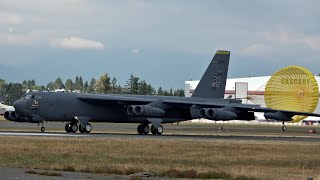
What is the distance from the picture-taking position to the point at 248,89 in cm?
14038

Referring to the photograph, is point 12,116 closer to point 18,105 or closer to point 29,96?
point 18,105

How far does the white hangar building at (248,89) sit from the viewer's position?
129 metres

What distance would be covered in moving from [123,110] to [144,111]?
2.77m

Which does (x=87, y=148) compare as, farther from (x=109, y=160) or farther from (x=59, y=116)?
(x=59, y=116)

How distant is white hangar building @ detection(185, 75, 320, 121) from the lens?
129m

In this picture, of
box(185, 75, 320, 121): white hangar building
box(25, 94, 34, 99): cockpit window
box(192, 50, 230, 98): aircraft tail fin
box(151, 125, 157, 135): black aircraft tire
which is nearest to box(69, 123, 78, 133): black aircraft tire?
box(25, 94, 34, 99): cockpit window

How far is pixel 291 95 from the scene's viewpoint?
88.5 metres

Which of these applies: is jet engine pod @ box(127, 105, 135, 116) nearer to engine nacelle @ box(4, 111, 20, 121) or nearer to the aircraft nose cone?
the aircraft nose cone

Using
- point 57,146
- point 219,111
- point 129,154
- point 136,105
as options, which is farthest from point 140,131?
point 129,154

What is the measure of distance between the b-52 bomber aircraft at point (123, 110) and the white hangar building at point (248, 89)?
2683 inches

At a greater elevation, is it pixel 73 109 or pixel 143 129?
pixel 73 109

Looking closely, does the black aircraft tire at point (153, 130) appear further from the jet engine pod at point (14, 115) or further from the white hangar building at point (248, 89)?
the white hangar building at point (248, 89)

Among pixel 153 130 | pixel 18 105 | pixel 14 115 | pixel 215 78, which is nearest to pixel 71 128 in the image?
pixel 14 115

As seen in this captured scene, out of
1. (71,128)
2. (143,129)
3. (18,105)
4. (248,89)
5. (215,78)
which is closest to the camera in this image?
(18,105)
